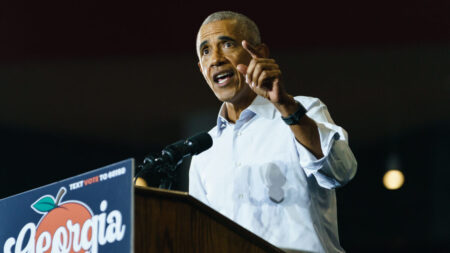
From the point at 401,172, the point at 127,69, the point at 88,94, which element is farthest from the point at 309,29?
the point at 401,172

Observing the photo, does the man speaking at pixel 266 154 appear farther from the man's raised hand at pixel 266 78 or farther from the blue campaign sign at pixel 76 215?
the blue campaign sign at pixel 76 215

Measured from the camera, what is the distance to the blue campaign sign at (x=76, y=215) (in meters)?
1.04

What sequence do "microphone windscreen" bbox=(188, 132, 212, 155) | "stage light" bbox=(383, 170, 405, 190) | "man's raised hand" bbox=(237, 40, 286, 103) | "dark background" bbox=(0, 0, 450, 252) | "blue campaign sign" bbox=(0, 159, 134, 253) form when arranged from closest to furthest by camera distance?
"blue campaign sign" bbox=(0, 159, 134, 253), "man's raised hand" bbox=(237, 40, 286, 103), "microphone windscreen" bbox=(188, 132, 212, 155), "dark background" bbox=(0, 0, 450, 252), "stage light" bbox=(383, 170, 405, 190)

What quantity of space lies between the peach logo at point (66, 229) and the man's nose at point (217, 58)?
30.8 inches

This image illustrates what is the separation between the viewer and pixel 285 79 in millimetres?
4199

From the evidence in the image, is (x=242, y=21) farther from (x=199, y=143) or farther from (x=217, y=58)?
(x=199, y=143)

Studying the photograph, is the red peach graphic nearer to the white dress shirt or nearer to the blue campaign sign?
the blue campaign sign

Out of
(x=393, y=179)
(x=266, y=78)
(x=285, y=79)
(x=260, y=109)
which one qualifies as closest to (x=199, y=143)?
(x=266, y=78)

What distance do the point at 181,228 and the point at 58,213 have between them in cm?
21

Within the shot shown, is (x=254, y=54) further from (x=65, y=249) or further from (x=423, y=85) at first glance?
(x=423, y=85)

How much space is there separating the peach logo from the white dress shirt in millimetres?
549

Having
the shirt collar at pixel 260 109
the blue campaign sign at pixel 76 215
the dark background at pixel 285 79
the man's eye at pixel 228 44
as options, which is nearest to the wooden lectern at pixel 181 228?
the blue campaign sign at pixel 76 215

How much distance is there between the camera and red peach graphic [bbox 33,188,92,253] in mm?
1094

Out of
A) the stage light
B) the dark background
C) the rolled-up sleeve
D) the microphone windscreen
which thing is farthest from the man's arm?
the stage light
